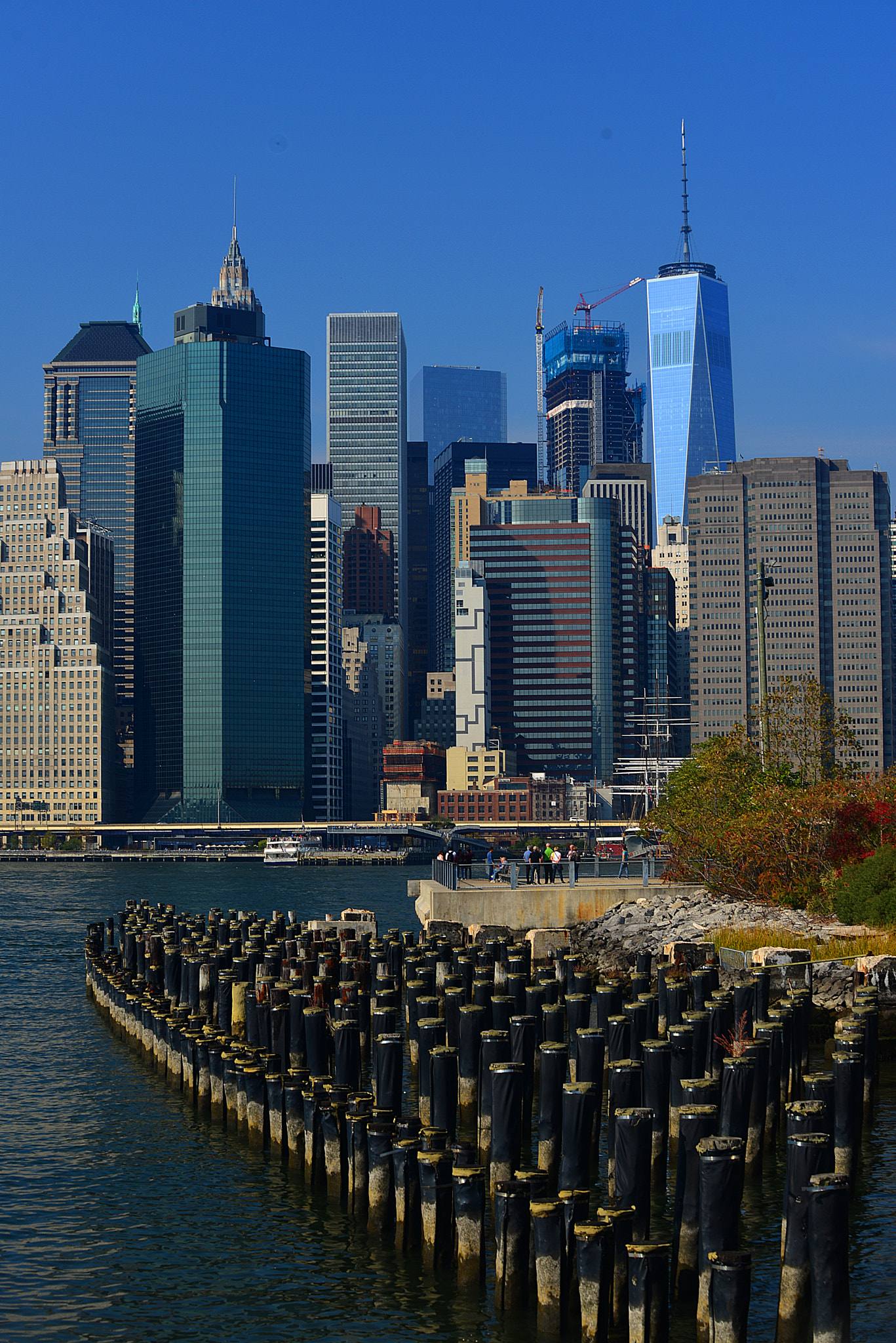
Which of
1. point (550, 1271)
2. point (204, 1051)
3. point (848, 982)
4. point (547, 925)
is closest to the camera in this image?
point (550, 1271)

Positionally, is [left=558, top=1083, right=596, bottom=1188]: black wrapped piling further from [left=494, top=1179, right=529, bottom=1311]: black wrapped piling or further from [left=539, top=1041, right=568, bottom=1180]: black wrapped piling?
[left=494, top=1179, right=529, bottom=1311]: black wrapped piling

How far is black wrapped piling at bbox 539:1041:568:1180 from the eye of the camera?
29.0 meters

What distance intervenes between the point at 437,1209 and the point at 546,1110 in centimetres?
465

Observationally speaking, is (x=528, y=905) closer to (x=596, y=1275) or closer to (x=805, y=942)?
(x=805, y=942)

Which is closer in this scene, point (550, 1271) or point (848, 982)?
point (550, 1271)

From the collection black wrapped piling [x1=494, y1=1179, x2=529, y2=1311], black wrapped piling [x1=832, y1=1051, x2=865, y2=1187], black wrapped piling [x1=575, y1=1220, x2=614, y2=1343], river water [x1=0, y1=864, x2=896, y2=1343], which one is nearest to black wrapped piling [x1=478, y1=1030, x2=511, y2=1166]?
river water [x1=0, y1=864, x2=896, y2=1343]

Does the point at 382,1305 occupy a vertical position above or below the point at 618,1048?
below

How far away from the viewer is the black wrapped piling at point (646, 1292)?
20812 mm

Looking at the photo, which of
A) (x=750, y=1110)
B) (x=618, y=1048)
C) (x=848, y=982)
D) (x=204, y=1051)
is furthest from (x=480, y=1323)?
(x=848, y=982)

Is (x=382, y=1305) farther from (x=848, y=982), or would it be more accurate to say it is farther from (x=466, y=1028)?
(x=848, y=982)

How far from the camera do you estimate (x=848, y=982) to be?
4225 cm

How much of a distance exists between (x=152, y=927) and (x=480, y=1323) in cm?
4346

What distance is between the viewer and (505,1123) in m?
27.3

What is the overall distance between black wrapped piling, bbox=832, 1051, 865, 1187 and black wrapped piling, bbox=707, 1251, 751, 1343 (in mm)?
7843
